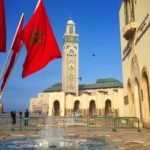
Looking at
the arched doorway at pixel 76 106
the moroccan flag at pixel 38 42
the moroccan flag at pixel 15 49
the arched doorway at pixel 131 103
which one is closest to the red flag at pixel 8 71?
the moroccan flag at pixel 15 49

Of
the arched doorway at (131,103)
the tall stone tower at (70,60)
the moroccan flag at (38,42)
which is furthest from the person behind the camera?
the tall stone tower at (70,60)

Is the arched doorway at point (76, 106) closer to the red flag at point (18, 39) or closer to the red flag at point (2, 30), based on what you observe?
the red flag at point (18, 39)

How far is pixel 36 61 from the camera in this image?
6168 mm

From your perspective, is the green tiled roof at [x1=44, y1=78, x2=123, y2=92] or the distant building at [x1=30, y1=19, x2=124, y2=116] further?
the green tiled roof at [x1=44, y1=78, x2=123, y2=92]

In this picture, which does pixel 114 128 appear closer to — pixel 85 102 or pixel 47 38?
pixel 47 38

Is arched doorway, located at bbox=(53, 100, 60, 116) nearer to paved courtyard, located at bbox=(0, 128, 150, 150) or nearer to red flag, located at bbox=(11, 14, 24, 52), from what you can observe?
paved courtyard, located at bbox=(0, 128, 150, 150)

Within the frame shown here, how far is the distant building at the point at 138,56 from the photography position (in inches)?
547

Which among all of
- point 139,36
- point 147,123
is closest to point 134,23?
point 139,36

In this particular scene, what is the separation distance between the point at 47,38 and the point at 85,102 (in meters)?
59.9

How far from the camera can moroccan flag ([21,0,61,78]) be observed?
6160mm

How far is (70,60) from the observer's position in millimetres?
100375

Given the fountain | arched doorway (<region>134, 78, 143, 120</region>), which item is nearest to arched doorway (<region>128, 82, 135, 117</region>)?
arched doorway (<region>134, 78, 143, 120</region>)

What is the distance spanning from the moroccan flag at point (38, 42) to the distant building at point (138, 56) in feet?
27.9

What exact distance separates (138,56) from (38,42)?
1062 cm
